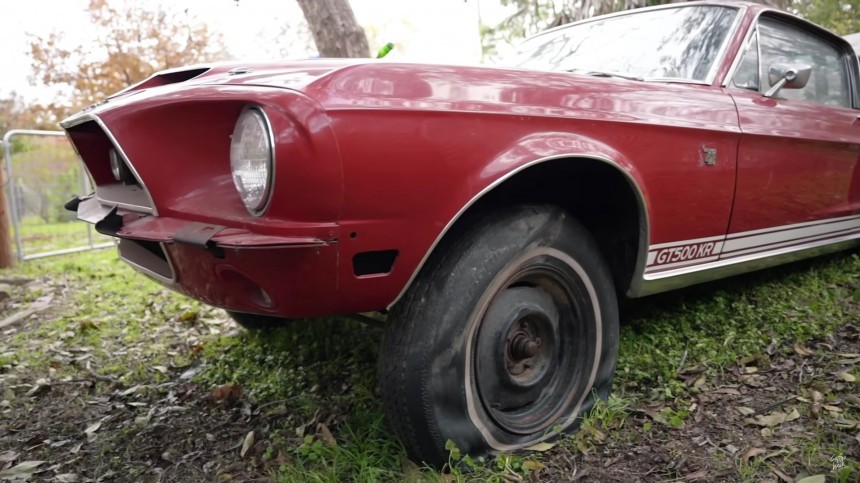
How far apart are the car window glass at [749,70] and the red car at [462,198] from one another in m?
0.01

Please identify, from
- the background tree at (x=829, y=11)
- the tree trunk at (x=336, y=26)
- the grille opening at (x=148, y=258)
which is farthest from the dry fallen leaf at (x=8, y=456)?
the background tree at (x=829, y=11)

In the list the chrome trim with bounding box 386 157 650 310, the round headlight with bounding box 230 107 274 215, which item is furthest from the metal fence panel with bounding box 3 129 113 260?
the chrome trim with bounding box 386 157 650 310

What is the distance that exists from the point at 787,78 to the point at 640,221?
1.22m

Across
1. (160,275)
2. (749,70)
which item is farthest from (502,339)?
(749,70)

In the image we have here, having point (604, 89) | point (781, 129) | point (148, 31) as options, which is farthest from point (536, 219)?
point (148, 31)

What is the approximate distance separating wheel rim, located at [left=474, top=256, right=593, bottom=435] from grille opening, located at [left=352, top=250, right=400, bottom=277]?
449 millimetres

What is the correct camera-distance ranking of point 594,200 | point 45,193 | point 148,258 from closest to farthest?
point 148,258 → point 594,200 → point 45,193

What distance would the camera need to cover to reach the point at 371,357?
2975 mm

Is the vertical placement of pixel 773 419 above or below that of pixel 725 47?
below

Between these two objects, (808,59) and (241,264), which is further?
(808,59)

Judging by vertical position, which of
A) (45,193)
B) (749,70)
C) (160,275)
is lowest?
(45,193)

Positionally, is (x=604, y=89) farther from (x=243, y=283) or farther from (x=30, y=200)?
(x=30, y=200)

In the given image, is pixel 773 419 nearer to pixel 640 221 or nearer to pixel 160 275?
pixel 640 221

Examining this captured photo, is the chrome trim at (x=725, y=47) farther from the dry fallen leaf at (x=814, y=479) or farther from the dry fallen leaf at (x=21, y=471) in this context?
the dry fallen leaf at (x=21, y=471)
